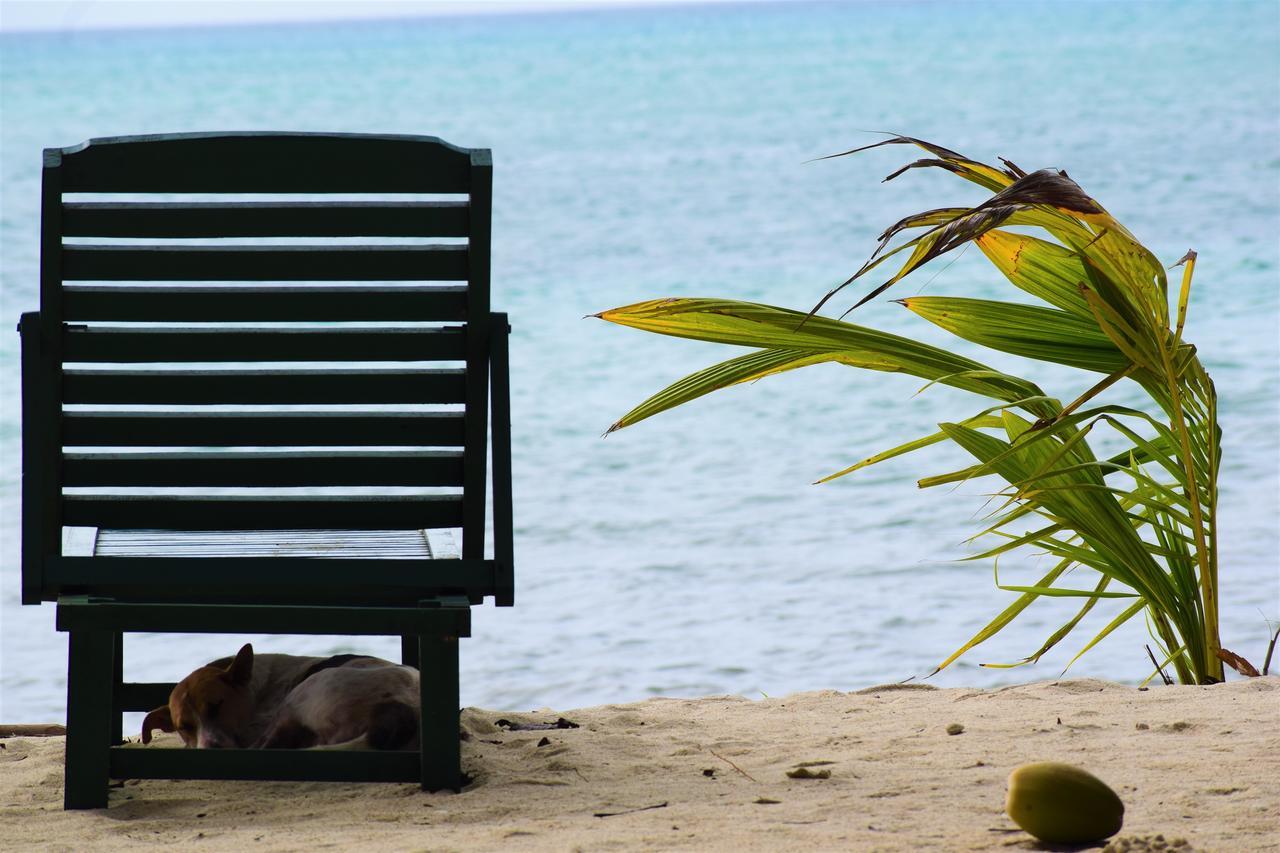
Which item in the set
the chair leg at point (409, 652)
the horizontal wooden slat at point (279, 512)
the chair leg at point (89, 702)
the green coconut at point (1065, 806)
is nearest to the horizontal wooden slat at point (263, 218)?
the horizontal wooden slat at point (279, 512)

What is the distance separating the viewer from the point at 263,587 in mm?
2232

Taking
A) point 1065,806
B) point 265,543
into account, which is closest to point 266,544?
point 265,543

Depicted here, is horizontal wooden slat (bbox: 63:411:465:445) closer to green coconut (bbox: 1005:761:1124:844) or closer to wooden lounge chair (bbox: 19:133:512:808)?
wooden lounge chair (bbox: 19:133:512:808)

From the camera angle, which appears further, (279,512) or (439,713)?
(279,512)

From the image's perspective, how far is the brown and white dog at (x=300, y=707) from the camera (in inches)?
93.6

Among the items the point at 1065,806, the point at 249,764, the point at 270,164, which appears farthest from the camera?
the point at 270,164

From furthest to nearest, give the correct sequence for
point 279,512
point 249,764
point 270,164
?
point 279,512 → point 270,164 → point 249,764

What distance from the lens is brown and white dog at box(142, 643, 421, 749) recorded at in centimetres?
238

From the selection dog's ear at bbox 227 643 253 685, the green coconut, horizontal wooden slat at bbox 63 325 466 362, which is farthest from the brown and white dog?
the green coconut

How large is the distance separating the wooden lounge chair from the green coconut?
842 mm

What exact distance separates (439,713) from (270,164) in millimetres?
916

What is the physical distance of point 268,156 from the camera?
2375 millimetres

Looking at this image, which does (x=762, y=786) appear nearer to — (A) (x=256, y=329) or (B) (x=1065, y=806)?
(B) (x=1065, y=806)

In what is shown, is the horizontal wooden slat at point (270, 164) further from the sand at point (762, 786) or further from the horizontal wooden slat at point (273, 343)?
the sand at point (762, 786)
